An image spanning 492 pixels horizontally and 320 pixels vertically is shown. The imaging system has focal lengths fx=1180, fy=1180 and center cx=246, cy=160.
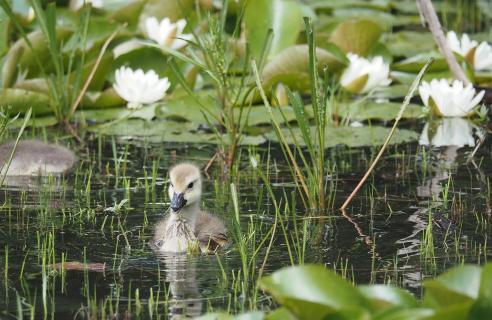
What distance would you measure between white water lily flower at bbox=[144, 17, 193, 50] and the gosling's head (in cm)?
407

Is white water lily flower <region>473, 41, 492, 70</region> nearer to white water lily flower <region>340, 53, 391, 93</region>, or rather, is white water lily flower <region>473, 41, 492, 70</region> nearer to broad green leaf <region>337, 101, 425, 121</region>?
broad green leaf <region>337, 101, 425, 121</region>

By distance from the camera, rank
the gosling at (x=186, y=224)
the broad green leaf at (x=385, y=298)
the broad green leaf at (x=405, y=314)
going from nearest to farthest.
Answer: the broad green leaf at (x=405, y=314), the broad green leaf at (x=385, y=298), the gosling at (x=186, y=224)

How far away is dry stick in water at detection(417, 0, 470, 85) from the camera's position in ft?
28.6

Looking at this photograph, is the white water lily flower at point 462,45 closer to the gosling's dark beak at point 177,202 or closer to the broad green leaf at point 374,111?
the broad green leaf at point 374,111

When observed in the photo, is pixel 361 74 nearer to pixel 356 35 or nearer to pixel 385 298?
pixel 356 35

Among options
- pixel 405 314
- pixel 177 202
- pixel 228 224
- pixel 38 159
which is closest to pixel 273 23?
pixel 38 159

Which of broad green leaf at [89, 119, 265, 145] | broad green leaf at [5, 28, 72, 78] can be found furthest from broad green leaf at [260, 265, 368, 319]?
broad green leaf at [5, 28, 72, 78]

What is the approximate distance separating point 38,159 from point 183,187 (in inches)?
82.6

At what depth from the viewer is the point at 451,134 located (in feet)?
30.9

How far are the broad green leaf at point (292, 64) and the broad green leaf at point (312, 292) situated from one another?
5.59 m

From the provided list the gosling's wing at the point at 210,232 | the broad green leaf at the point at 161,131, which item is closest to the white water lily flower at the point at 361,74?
the broad green leaf at the point at 161,131

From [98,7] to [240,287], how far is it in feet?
23.1

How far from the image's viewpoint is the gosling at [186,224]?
636cm

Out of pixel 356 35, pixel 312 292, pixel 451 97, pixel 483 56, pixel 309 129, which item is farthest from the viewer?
pixel 356 35
